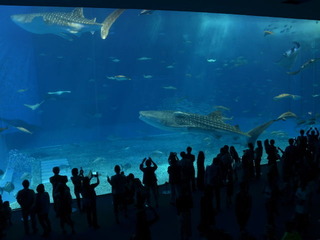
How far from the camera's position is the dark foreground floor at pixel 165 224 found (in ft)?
15.4

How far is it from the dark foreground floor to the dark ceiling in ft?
14.4

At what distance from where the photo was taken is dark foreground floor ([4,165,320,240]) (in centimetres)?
470

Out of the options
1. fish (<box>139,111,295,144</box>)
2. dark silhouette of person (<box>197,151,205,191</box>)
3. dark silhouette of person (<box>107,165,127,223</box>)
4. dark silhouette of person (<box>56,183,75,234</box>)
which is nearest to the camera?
dark silhouette of person (<box>56,183,75,234</box>)

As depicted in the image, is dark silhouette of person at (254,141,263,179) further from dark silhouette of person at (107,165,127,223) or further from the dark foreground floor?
dark silhouette of person at (107,165,127,223)

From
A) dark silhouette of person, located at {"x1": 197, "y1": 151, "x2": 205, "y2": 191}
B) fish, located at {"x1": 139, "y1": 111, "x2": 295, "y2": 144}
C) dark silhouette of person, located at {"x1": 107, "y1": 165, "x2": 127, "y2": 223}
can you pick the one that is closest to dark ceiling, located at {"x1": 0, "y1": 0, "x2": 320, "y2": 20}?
fish, located at {"x1": 139, "y1": 111, "x2": 295, "y2": 144}

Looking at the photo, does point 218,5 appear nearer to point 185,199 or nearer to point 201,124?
point 201,124

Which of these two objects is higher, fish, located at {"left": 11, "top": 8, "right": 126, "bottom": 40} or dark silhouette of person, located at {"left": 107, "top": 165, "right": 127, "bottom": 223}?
fish, located at {"left": 11, "top": 8, "right": 126, "bottom": 40}

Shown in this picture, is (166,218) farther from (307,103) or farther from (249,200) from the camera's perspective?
(307,103)

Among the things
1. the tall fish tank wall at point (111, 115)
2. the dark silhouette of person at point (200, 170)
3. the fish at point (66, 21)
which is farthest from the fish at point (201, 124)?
the fish at point (66, 21)

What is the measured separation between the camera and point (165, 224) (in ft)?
16.6

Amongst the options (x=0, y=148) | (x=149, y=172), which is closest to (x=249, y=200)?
(x=149, y=172)

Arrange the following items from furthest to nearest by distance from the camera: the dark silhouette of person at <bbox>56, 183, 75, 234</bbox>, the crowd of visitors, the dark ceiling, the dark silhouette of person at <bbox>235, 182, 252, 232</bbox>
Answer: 1. the dark ceiling
2. the dark silhouette of person at <bbox>56, 183, 75, 234</bbox>
3. the dark silhouette of person at <bbox>235, 182, 252, 232</bbox>
4. the crowd of visitors

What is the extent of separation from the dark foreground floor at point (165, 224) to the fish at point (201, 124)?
3.29 meters

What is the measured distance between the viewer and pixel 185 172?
590cm
